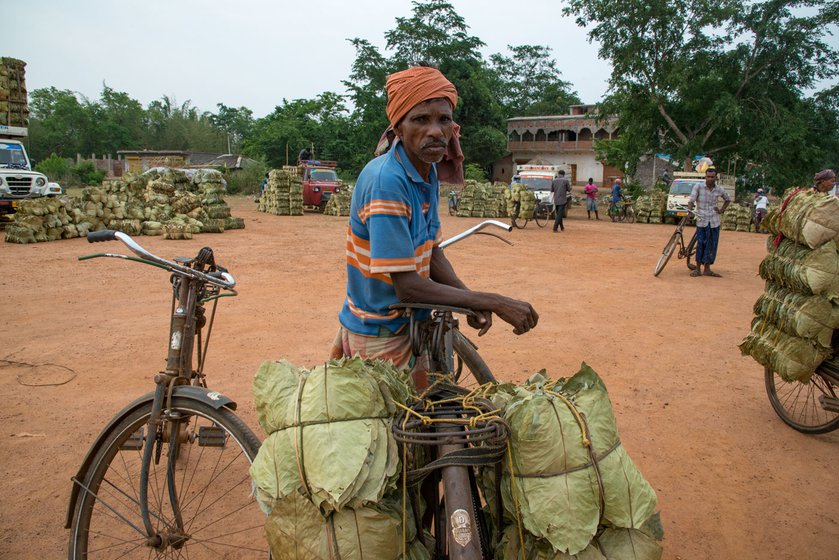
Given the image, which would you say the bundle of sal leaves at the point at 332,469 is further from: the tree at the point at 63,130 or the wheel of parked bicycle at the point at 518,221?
the tree at the point at 63,130

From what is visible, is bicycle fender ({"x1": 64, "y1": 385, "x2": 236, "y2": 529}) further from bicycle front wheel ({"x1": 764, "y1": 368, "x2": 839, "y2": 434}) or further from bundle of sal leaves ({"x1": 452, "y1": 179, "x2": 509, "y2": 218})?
bundle of sal leaves ({"x1": 452, "y1": 179, "x2": 509, "y2": 218})

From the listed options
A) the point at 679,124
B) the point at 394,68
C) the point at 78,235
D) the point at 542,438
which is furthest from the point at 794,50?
the point at 542,438

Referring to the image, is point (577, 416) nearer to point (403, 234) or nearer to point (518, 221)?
point (403, 234)

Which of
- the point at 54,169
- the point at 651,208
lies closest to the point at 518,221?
the point at 651,208

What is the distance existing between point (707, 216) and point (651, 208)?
1387 centimetres

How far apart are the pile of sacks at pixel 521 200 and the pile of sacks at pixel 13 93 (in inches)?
625

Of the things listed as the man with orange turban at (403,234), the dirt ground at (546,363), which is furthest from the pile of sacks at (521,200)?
the man with orange turban at (403,234)

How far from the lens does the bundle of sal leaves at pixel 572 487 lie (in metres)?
1.48

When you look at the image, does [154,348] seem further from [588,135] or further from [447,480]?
[588,135]

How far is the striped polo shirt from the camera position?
2012 mm

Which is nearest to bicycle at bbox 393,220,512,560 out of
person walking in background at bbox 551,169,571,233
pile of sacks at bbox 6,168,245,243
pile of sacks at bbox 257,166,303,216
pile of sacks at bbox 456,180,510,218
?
pile of sacks at bbox 6,168,245,243

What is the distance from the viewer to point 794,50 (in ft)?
79.8

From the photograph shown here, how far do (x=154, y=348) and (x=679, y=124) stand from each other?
2717cm

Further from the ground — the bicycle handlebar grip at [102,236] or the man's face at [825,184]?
the man's face at [825,184]
